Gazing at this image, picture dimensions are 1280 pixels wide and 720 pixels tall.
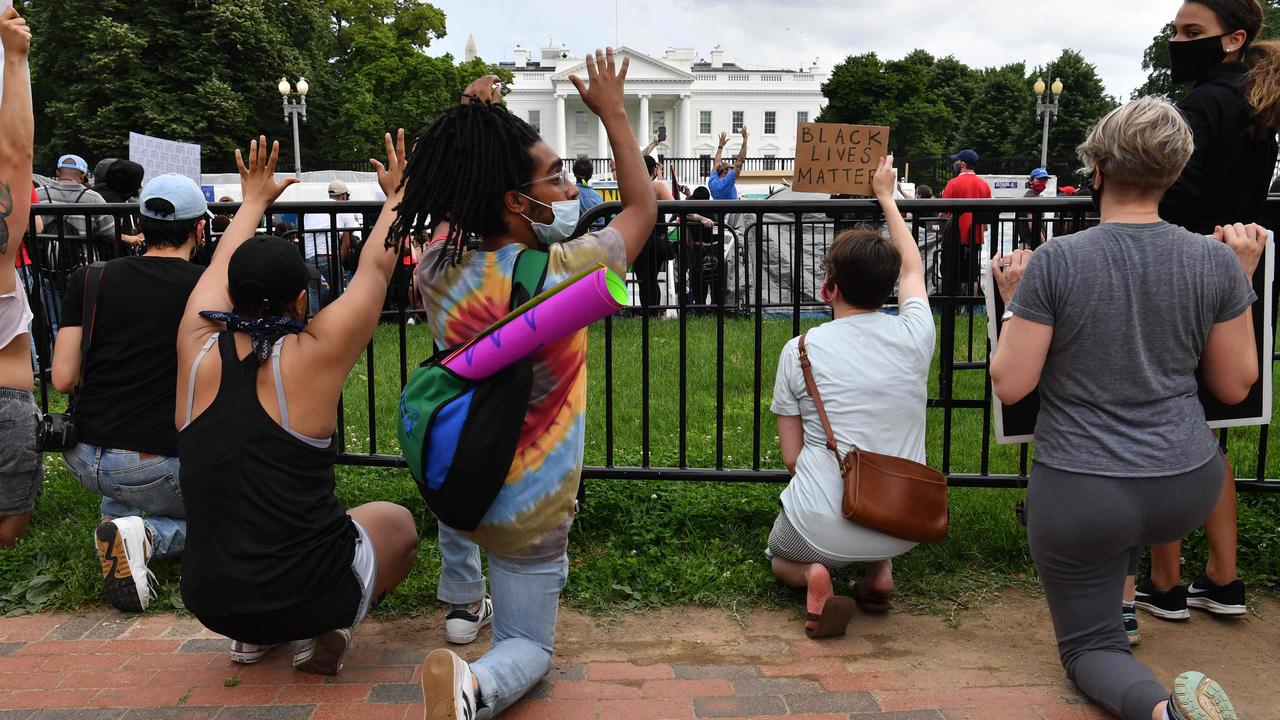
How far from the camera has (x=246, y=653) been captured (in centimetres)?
330

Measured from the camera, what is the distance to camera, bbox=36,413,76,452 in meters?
3.87

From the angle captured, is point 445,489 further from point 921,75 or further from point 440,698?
point 921,75

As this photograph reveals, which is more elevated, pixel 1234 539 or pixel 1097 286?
pixel 1097 286

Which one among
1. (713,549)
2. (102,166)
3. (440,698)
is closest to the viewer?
(440,698)

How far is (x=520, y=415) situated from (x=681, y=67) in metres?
92.8

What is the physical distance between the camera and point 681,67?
300ft

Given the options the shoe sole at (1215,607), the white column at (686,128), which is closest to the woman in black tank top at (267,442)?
the shoe sole at (1215,607)

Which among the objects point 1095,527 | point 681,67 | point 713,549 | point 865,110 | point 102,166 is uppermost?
point 681,67

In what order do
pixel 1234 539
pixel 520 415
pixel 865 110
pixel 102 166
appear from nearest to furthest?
1. pixel 520 415
2. pixel 1234 539
3. pixel 102 166
4. pixel 865 110

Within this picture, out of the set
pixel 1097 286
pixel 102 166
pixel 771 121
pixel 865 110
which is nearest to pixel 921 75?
pixel 865 110

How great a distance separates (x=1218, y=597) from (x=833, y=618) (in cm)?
142

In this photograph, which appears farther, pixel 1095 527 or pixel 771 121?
pixel 771 121

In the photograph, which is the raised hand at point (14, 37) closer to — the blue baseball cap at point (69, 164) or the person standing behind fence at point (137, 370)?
the person standing behind fence at point (137, 370)

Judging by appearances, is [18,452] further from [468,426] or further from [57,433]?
[468,426]
